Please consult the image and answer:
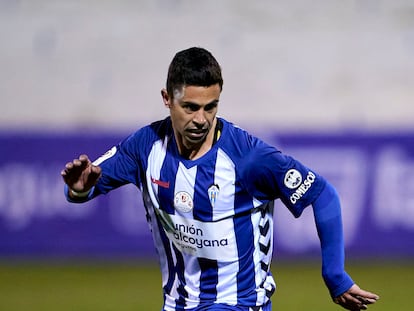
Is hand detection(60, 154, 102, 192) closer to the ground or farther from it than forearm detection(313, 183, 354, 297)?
farther from it

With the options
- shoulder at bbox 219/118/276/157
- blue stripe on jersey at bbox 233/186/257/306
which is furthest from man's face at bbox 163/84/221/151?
blue stripe on jersey at bbox 233/186/257/306

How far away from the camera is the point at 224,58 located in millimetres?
13750

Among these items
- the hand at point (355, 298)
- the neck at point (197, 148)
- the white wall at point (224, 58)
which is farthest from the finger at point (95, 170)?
the white wall at point (224, 58)

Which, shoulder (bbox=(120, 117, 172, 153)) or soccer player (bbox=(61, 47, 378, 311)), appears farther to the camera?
shoulder (bbox=(120, 117, 172, 153))

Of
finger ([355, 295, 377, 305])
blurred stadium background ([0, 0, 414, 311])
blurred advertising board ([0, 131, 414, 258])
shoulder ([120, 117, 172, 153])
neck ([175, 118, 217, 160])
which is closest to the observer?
finger ([355, 295, 377, 305])

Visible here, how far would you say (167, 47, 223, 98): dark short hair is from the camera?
5023 mm

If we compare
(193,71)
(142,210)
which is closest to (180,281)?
(193,71)

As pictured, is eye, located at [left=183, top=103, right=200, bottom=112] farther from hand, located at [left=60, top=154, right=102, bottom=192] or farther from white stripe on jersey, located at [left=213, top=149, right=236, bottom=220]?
hand, located at [left=60, top=154, right=102, bottom=192]

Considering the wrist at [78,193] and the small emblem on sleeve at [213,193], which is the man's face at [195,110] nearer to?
the small emblem on sleeve at [213,193]

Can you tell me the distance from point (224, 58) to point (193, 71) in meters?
8.77

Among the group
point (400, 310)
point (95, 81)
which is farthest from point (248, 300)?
point (95, 81)

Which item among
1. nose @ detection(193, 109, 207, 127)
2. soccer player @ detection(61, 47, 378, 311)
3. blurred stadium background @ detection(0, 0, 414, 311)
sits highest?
blurred stadium background @ detection(0, 0, 414, 311)

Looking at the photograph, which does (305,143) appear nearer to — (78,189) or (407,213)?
(407,213)

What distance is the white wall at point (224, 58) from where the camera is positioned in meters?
13.6
